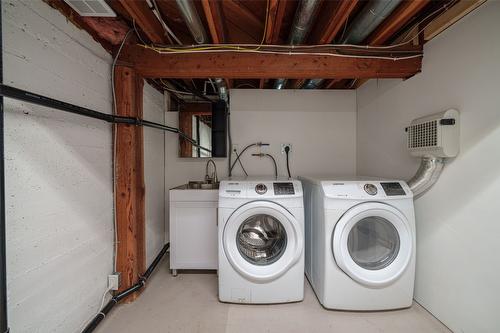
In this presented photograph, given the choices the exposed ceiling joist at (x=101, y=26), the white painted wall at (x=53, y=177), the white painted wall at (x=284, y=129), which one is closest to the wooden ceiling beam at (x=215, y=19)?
the exposed ceiling joist at (x=101, y=26)

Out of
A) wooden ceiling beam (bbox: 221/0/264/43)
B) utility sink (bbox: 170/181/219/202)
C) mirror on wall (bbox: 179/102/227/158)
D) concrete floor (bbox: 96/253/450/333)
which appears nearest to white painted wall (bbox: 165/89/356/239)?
mirror on wall (bbox: 179/102/227/158)

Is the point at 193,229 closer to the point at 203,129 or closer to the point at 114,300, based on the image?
the point at 114,300

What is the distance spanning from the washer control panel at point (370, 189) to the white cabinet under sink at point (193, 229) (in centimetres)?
129

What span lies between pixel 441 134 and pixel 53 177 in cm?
229

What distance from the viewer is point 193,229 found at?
207 cm

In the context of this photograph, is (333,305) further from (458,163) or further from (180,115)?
(180,115)

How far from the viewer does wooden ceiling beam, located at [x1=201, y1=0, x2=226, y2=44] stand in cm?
125

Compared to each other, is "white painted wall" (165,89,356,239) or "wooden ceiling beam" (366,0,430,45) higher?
"wooden ceiling beam" (366,0,430,45)

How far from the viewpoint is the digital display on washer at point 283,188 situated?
162 cm

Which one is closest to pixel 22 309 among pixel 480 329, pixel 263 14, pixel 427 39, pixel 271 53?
pixel 271 53

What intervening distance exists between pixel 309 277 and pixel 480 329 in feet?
3.46

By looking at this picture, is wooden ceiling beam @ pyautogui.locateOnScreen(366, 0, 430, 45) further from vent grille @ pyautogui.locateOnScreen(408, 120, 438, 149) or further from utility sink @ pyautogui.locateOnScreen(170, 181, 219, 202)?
utility sink @ pyautogui.locateOnScreen(170, 181, 219, 202)

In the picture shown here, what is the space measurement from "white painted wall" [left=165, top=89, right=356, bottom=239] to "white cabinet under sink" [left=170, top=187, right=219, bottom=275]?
62 centimetres

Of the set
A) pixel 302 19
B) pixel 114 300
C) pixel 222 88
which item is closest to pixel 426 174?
pixel 302 19
